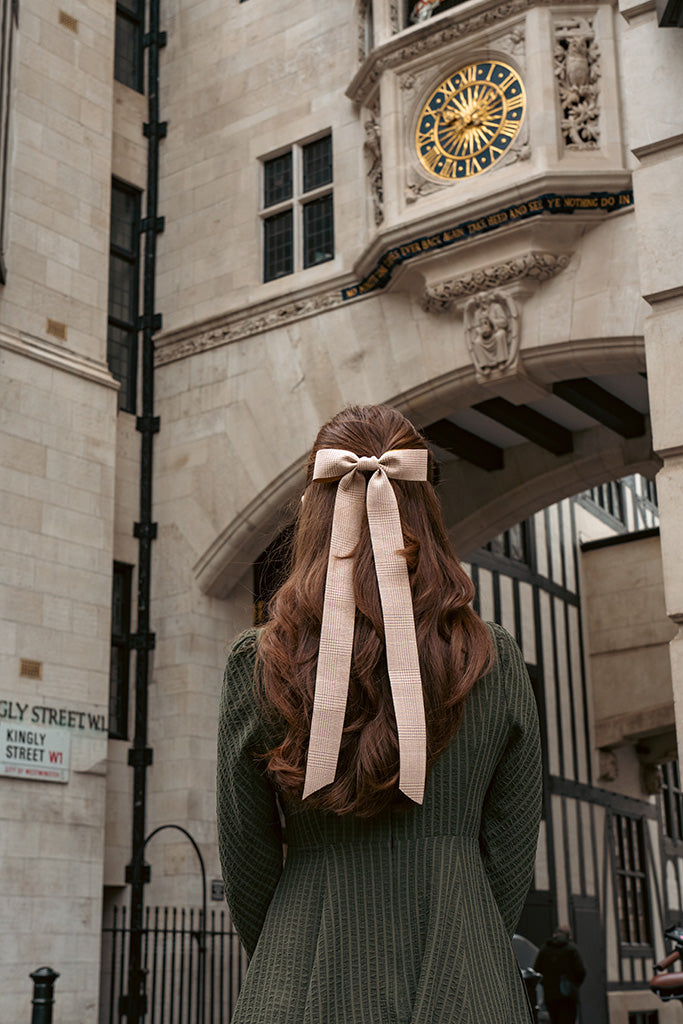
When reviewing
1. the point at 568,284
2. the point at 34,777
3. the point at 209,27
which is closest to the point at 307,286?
the point at 568,284

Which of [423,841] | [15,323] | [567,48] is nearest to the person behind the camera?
[423,841]

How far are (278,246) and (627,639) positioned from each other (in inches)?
394

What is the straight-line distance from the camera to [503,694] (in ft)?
6.99

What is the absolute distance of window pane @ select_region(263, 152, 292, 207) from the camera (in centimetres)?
1420

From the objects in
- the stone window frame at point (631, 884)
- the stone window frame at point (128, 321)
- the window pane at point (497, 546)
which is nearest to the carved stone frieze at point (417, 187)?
the stone window frame at point (128, 321)

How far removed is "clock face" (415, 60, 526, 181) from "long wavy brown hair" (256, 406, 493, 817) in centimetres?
1033

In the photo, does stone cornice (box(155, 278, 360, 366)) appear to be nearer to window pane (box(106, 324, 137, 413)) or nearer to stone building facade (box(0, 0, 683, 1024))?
stone building facade (box(0, 0, 683, 1024))

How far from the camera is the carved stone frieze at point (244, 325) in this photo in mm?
13383

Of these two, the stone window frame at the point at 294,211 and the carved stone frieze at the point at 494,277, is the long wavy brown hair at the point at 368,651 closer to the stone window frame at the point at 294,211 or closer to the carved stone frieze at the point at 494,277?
the carved stone frieze at the point at 494,277

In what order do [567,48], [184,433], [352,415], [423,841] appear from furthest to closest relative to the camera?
[184,433], [567,48], [352,415], [423,841]

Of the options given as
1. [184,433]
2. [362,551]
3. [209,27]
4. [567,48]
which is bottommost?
[362,551]

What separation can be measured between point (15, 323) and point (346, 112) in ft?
13.4

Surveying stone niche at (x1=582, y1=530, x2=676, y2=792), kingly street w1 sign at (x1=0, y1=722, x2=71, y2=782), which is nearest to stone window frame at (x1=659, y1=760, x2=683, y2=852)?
stone niche at (x1=582, y1=530, x2=676, y2=792)

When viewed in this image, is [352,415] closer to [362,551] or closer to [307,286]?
[362,551]
